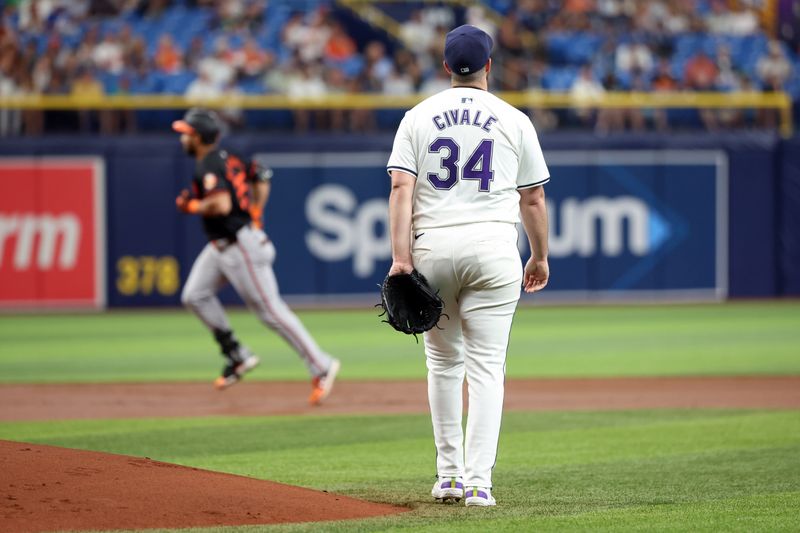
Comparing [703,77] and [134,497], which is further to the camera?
[703,77]

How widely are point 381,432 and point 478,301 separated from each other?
3122 millimetres

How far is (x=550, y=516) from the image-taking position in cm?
521

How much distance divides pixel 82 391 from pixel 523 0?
1524cm

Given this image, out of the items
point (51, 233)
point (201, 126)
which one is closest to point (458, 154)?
point (201, 126)

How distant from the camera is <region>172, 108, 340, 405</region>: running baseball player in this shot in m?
9.80

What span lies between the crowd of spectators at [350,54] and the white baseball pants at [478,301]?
14725 millimetres

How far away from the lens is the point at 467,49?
545cm

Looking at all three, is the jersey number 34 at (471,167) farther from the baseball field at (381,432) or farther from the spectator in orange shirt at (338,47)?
the spectator in orange shirt at (338,47)

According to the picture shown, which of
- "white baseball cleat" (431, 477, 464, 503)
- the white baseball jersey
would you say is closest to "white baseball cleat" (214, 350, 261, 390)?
→ "white baseball cleat" (431, 477, 464, 503)

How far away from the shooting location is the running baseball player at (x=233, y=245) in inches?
386

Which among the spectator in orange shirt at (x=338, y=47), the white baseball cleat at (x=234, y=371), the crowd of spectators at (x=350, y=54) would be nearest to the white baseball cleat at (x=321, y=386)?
the white baseball cleat at (x=234, y=371)

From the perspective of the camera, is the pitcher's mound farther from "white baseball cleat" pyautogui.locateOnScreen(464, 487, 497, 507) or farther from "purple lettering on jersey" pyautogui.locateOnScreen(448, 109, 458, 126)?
"purple lettering on jersey" pyautogui.locateOnScreen(448, 109, 458, 126)

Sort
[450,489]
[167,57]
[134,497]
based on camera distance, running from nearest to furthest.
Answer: [134,497]
[450,489]
[167,57]

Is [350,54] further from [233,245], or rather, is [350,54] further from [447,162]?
[447,162]
